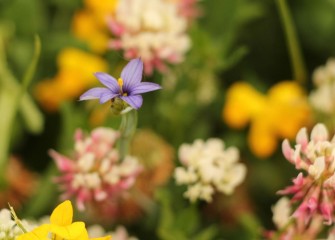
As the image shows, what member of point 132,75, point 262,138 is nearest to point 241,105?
point 262,138

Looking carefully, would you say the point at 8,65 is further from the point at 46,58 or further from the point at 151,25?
the point at 151,25

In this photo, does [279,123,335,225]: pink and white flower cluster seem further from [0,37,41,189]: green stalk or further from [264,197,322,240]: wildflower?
[0,37,41,189]: green stalk

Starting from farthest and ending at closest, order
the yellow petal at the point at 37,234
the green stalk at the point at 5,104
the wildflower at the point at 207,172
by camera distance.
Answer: the green stalk at the point at 5,104 < the wildflower at the point at 207,172 < the yellow petal at the point at 37,234

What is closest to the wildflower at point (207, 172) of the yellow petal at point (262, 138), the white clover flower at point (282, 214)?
the white clover flower at point (282, 214)

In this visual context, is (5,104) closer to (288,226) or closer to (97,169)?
(97,169)

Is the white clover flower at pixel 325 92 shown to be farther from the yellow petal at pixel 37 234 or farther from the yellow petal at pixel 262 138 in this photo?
the yellow petal at pixel 37 234

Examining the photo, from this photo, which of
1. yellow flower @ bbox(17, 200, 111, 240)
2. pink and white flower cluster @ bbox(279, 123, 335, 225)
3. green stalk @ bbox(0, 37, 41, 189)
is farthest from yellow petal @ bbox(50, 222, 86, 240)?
green stalk @ bbox(0, 37, 41, 189)
